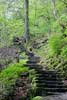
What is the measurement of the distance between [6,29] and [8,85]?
1346cm

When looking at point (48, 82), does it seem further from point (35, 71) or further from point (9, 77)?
point (9, 77)

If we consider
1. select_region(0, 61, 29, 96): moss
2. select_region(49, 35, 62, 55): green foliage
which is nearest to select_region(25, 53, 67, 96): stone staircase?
select_region(0, 61, 29, 96): moss

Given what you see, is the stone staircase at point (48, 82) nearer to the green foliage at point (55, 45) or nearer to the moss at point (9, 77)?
the moss at point (9, 77)

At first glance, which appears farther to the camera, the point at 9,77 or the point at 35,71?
the point at 35,71

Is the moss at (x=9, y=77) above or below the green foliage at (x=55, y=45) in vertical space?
below

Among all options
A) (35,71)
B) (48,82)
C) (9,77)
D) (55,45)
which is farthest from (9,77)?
(55,45)

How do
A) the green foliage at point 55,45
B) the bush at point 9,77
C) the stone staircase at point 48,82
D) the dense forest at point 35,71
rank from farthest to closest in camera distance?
the green foliage at point 55,45
the stone staircase at point 48,82
the dense forest at point 35,71
the bush at point 9,77

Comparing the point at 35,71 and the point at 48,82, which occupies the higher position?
the point at 35,71

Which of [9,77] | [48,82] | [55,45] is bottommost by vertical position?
[48,82]

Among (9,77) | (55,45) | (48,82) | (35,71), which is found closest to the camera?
(9,77)

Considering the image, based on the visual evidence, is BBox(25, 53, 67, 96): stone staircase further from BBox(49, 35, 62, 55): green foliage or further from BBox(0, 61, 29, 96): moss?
BBox(49, 35, 62, 55): green foliage

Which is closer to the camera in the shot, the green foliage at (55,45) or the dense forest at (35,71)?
the dense forest at (35,71)

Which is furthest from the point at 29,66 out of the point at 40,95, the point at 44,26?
the point at 44,26

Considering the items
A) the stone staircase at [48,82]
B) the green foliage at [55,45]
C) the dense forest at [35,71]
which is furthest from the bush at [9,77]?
the green foliage at [55,45]
